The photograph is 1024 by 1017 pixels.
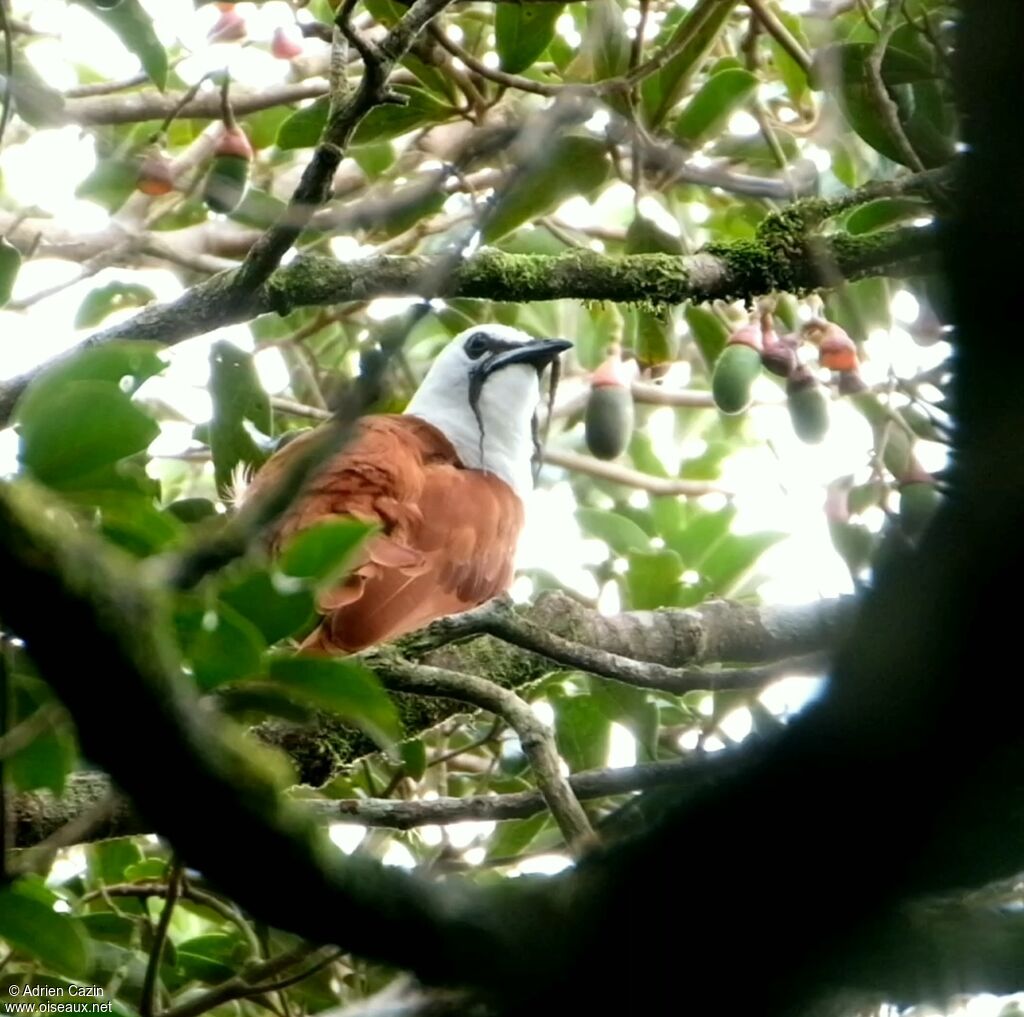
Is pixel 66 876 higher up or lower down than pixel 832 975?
lower down

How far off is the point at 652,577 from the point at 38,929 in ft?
4.74

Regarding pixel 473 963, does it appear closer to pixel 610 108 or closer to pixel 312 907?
pixel 312 907

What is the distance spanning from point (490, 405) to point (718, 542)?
1664mm

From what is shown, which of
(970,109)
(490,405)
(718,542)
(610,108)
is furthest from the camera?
(490,405)

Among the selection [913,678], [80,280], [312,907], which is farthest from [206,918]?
[913,678]

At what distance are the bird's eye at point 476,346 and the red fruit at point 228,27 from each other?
1512mm

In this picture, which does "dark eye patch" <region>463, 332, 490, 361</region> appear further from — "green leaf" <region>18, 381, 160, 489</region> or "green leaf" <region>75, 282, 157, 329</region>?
"green leaf" <region>18, 381, 160, 489</region>

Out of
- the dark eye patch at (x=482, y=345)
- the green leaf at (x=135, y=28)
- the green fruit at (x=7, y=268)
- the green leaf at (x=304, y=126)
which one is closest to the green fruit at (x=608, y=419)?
the green leaf at (x=304, y=126)

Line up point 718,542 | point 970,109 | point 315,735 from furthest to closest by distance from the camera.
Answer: point 718,542 → point 315,735 → point 970,109

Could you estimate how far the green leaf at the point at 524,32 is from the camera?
7.66 feet

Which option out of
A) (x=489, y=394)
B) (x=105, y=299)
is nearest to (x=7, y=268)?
(x=105, y=299)

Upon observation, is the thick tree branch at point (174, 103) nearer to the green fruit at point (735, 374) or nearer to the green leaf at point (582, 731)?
the green fruit at point (735, 374)

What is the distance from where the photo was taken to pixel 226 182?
2.50 m

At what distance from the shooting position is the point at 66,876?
2381 millimetres
